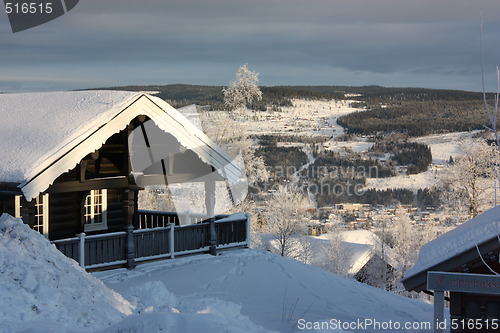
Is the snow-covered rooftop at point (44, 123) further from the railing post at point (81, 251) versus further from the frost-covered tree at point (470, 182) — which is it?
the frost-covered tree at point (470, 182)

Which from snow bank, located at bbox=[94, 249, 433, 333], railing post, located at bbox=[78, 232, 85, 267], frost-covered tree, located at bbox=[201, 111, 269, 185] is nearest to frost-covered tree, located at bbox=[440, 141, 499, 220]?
frost-covered tree, located at bbox=[201, 111, 269, 185]

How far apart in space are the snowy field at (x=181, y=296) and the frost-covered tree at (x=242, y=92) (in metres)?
37.6

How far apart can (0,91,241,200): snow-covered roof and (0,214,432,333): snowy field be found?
2485mm

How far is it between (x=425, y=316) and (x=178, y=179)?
352 inches

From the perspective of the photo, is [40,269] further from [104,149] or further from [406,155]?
[406,155]

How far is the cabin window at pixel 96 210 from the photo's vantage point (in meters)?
21.2

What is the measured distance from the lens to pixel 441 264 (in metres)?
13.0

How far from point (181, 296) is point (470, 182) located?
4078cm

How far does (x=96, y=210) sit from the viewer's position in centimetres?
2150

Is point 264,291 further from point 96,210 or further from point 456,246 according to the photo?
point 96,210

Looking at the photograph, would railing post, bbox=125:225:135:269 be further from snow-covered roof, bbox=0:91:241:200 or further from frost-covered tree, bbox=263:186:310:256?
frost-covered tree, bbox=263:186:310:256

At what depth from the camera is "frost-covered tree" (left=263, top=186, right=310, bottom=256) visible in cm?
6031

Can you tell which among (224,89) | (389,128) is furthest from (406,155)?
(224,89)

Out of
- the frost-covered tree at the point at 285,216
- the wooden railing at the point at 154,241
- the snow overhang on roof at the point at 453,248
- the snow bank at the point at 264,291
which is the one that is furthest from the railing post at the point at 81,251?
the frost-covered tree at the point at 285,216
